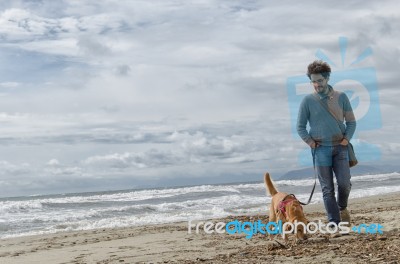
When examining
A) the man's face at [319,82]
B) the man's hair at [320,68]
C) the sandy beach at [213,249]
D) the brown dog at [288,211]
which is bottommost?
the sandy beach at [213,249]

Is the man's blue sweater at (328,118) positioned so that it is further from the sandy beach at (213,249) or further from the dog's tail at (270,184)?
the sandy beach at (213,249)

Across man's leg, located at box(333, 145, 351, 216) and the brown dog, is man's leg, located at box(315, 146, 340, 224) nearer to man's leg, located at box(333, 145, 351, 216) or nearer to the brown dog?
man's leg, located at box(333, 145, 351, 216)

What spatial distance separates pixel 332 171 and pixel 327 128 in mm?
621

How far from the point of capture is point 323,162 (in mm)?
6410

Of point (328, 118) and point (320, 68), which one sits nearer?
point (320, 68)

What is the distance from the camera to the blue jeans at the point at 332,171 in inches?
251

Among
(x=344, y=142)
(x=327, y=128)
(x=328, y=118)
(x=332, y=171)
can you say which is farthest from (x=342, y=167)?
(x=328, y=118)

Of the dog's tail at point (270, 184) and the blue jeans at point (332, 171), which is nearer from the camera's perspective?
the blue jeans at point (332, 171)

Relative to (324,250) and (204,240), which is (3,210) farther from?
(324,250)

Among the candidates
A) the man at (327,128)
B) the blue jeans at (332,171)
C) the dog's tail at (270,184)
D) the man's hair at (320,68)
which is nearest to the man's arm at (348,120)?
Result: the man at (327,128)

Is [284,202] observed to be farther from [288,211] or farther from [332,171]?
[332,171]

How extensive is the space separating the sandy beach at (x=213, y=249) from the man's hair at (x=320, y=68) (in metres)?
2.08

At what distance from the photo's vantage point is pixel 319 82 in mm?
6277

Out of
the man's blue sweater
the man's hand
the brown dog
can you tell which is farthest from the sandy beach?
the man's blue sweater
